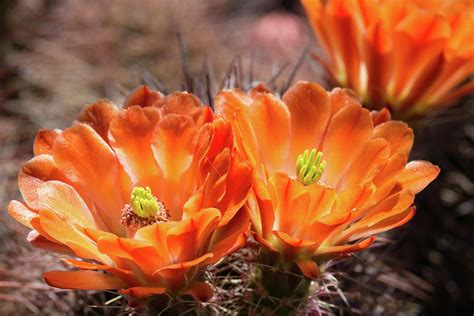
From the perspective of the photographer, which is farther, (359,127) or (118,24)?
(118,24)

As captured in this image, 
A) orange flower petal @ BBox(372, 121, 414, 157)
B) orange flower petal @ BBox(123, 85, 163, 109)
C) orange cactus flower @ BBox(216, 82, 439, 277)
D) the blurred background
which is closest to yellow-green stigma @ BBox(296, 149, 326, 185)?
orange cactus flower @ BBox(216, 82, 439, 277)

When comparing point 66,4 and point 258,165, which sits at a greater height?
point 258,165

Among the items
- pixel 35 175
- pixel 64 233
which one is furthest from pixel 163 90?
pixel 64 233

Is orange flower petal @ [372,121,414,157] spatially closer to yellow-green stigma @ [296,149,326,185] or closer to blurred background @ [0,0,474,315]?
yellow-green stigma @ [296,149,326,185]

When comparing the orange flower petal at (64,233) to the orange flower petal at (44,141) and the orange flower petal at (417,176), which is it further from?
the orange flower petal at (417,176)

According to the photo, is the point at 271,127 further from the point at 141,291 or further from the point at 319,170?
the point at 141,291

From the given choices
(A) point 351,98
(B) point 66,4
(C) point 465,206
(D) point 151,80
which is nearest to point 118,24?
(B) point 66,4

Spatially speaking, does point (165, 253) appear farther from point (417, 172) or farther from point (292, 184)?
point (417, 172)

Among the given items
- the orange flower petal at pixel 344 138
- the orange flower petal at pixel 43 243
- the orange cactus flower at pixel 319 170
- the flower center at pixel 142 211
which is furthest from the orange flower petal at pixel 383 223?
the orange flower petal at pixel 43 243
